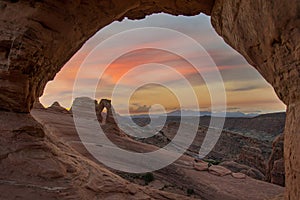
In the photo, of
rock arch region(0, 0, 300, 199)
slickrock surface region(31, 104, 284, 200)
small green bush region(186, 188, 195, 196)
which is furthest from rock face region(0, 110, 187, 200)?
small green bush region(186, 188, 195, 196)

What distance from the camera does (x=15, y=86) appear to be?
7855 millimetres

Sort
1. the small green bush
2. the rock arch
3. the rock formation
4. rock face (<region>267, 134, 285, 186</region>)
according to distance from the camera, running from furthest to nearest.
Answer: the rock formation < rock face (<region>267, 134, 285, 186</region>) < the small green bush < the rock arch

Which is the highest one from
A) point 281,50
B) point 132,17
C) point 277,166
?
point 132,17

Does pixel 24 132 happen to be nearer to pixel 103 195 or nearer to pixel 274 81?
pixel 103 195

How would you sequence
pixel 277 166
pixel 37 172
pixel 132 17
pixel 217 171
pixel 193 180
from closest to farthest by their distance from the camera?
1. pixel 37 172
2. pixel 132 17
3. pixel 193 180
4. pixel 277 166
5. pixel 217 171

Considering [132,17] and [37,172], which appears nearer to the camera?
[37,172]

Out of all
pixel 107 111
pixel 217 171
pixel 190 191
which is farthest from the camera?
pixel 107 111

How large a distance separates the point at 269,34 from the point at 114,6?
5.50m

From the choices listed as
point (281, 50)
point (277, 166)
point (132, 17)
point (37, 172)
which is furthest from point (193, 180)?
point (281, 50)

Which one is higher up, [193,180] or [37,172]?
[37,172]

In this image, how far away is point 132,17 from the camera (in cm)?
1123

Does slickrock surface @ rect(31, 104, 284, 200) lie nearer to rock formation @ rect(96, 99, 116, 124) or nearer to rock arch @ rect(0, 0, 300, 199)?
rock formation @ rect(96, 99, 116, 124)

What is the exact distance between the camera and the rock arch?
477 centimetres

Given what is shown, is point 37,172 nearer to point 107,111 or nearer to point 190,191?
point 190,191
